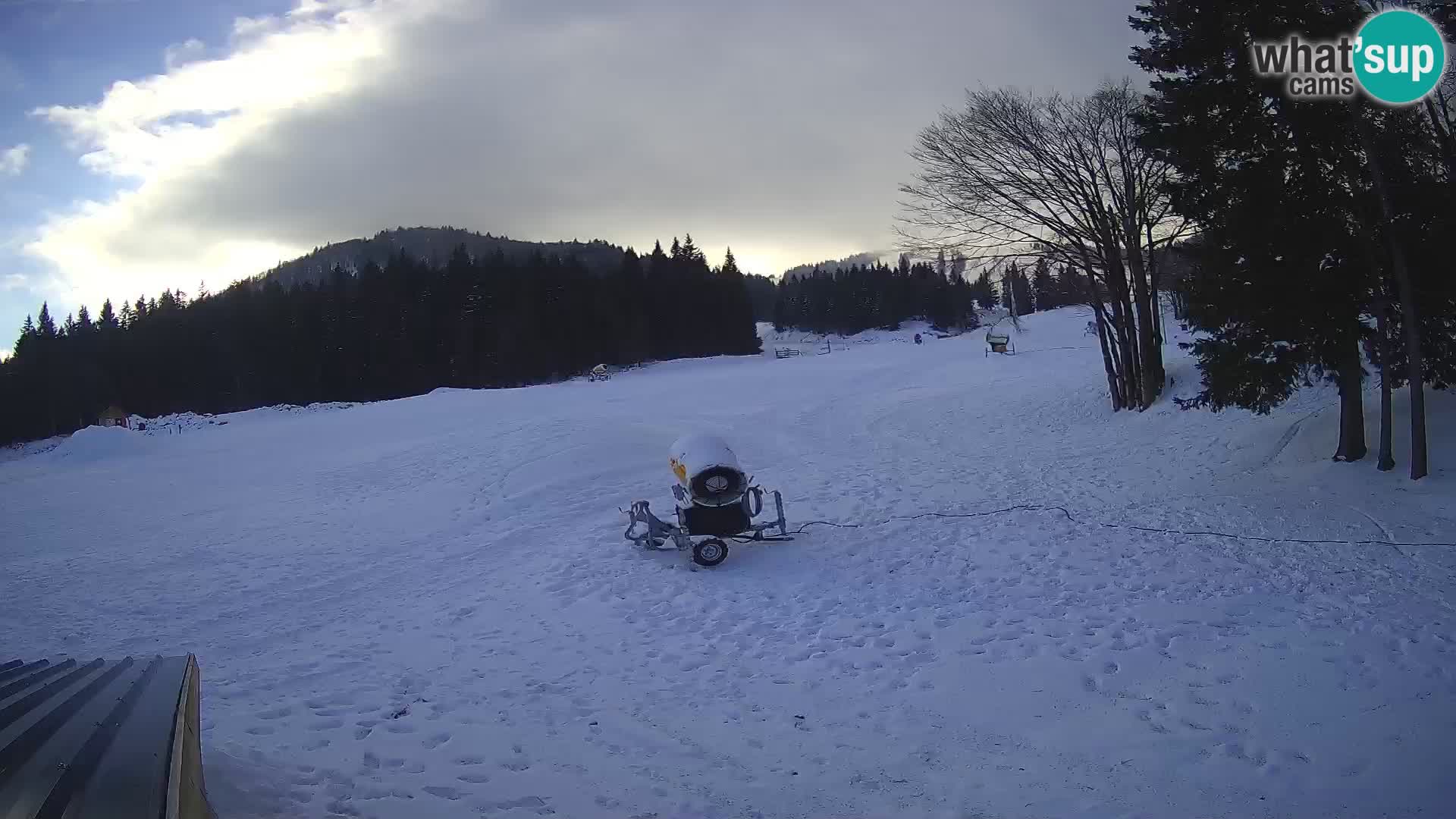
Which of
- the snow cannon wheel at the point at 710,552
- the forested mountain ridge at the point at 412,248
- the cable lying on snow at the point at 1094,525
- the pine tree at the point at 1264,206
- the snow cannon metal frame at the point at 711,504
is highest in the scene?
the forested mountain ridge at the point at 412,248

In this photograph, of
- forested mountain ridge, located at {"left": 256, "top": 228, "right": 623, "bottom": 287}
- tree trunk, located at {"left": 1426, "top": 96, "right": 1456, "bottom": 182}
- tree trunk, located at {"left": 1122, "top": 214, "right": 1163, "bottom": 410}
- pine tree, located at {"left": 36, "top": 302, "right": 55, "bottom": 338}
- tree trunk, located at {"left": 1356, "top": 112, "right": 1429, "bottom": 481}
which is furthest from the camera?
forested mountain ridge, located at {"left": 256, "top": 228, "right": 623, "bottom": 287}

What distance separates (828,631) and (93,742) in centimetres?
611

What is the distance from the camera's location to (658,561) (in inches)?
424

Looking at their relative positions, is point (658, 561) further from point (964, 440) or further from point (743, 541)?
point (964, 440)

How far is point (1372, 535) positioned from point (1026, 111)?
12564mm

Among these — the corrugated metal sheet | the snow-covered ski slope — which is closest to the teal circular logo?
the snow-covered ski slope

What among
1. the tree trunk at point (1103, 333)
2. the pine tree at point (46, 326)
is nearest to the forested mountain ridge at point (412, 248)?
the pine tree at point (46, 326)

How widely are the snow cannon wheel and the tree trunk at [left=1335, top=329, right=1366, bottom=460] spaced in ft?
32.0

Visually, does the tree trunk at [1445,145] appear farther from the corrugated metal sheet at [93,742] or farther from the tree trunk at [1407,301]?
the corrugated metal sheet at [93,742]

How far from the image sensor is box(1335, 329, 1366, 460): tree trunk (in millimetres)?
11156

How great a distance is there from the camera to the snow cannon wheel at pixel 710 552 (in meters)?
10.4

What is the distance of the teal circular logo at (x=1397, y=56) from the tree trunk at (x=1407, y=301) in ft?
2.80

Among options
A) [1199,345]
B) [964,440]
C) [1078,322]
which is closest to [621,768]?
[1199,345]

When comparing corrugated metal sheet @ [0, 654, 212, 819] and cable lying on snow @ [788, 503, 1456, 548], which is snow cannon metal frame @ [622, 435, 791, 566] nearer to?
cable lying on snow @ [788, 503, 1456, 548]
